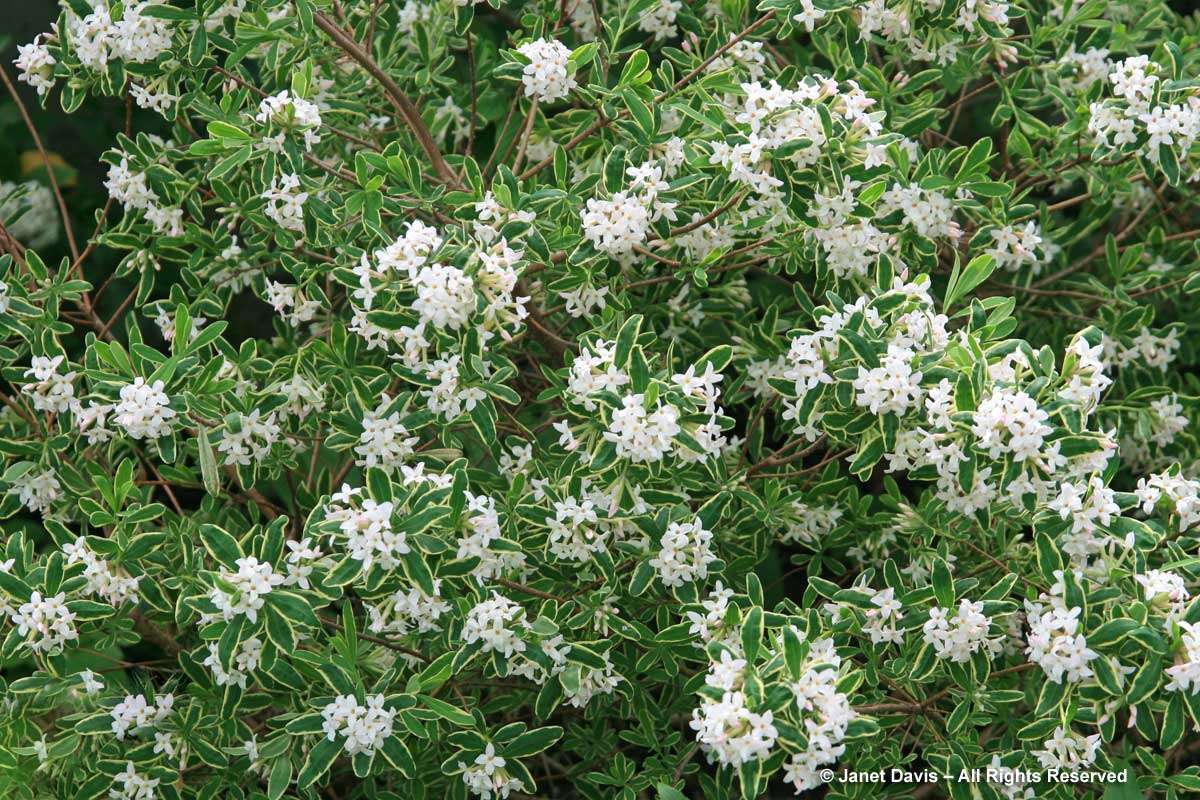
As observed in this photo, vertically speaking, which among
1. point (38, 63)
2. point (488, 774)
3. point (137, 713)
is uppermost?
point (38, 63)

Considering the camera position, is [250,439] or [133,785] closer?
[133,785]

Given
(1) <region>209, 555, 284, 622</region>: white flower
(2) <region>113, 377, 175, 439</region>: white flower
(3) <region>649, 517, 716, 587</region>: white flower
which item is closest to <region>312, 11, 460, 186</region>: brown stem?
(2) <region>113, 377, 175, 439</region>: white flower

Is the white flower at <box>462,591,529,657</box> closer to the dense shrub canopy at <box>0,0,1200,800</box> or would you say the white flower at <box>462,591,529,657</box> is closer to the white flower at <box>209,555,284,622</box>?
the dense shrub canopy at <box>0,0,1200,800</box>

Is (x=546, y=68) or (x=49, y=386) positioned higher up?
(x=546, y=68)

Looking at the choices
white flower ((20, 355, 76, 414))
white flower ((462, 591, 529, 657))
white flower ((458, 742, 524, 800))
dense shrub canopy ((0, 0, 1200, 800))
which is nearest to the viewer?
dense shrub canopy ((0, 0, 1200, 800))

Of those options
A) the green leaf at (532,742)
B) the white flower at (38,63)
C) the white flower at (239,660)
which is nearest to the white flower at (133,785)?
the white flower at (239,660)

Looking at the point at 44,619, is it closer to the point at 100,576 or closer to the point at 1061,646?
the point at 100,576

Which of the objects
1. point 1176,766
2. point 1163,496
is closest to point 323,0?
point 1163,496

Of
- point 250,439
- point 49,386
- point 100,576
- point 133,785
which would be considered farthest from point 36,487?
point 133,785

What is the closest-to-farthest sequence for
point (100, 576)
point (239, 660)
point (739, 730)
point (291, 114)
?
point (739, 730) → point (239, 660) → point (100, 576) → point (291, 114)

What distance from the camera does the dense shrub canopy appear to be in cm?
246

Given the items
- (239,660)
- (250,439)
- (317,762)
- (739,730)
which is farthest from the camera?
(250,439)

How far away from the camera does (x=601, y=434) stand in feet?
8.88

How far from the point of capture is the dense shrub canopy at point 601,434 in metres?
2.46
